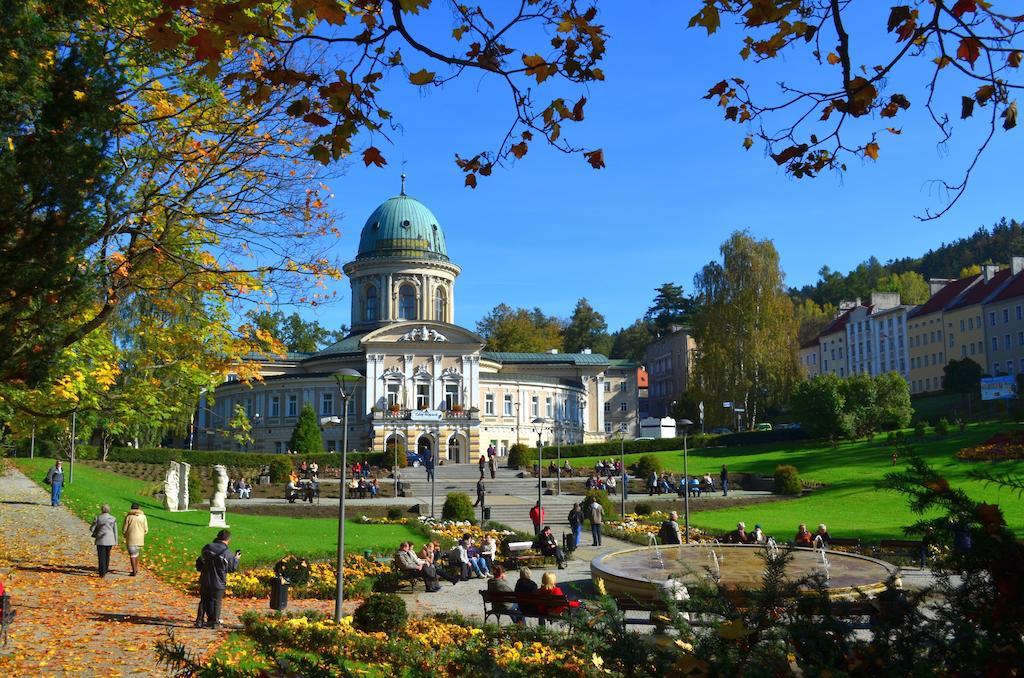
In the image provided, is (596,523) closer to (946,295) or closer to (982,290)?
(982,290)

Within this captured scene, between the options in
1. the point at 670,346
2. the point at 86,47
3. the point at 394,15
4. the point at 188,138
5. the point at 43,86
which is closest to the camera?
the point at 394,15

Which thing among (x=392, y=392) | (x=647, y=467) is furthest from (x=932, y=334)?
(x=392, y=392)

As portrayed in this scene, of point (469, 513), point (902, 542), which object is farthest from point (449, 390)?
point (902, 542)

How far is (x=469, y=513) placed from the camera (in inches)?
1326

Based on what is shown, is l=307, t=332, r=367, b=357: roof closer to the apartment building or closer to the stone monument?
the stone monument

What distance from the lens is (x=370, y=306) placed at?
248 ft

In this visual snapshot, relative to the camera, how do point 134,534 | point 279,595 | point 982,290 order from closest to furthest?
1. point 279,595
2. point 134,534
3. point 982,290

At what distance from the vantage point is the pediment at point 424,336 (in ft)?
222

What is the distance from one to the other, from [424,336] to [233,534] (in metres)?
43.6

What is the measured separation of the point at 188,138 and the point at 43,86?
348 centimetres

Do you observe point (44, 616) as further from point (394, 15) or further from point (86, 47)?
point (394, 15)

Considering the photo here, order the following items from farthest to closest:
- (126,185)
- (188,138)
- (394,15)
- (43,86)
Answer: (188,138) → (126,185) → (43,86) → (394,15)

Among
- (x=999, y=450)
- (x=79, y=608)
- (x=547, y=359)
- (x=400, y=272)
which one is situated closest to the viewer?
(x=79, y=608)

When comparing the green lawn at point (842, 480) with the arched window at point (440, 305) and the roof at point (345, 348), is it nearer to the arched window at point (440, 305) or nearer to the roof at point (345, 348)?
the roof at point (345, 348)
